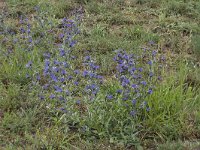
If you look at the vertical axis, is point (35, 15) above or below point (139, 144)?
above

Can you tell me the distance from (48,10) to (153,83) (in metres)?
2.45

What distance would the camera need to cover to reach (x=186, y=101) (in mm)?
3775

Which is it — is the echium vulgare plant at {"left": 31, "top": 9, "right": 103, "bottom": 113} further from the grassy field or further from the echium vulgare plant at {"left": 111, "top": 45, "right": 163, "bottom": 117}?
the echium vulgare plant at {"left": 111, "top": 45, "right": 163, "bottom": 117}

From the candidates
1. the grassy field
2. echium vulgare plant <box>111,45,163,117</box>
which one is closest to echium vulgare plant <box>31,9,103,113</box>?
the grassy field

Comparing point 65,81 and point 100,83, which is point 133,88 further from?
point 65,81

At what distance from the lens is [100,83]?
402 cm

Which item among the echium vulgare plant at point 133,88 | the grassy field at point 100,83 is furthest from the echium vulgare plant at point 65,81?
the echium vulgare plant at point 133,88

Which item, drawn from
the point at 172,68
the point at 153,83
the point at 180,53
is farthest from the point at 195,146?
the point at 180,53

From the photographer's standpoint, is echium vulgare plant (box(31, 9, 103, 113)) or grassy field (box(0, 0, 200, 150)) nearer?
grassy field (box(0, 0, 200, 150))

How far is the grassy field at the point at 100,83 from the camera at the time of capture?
11.7 ft

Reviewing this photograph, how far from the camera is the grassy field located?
356 cm

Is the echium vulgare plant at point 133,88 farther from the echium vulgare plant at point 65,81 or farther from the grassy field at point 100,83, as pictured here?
the echium vulgare plant at point 65,81

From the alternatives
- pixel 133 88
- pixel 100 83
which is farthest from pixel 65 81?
pixel 133 88

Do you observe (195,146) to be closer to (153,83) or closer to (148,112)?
(148,112)
